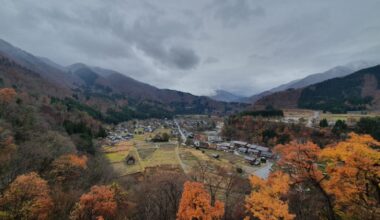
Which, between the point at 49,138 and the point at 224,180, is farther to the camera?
the point at 224,180

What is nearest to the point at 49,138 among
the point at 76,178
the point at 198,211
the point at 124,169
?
the point at 76,178

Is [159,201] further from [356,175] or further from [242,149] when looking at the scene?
[242,149]

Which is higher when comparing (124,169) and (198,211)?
(198,211)

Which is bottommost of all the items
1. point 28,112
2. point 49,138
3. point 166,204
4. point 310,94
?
point 166,204

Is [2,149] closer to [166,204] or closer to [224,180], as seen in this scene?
[166,204]

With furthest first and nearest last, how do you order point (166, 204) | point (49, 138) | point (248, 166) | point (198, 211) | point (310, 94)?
point (310, 94), point (248, 166), point (49, 138), point (166, 204), point (198, 211)

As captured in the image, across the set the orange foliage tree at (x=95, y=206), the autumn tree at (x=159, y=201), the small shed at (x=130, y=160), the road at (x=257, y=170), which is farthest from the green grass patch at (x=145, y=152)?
the orange foliage tree at (x=95, y=206)
